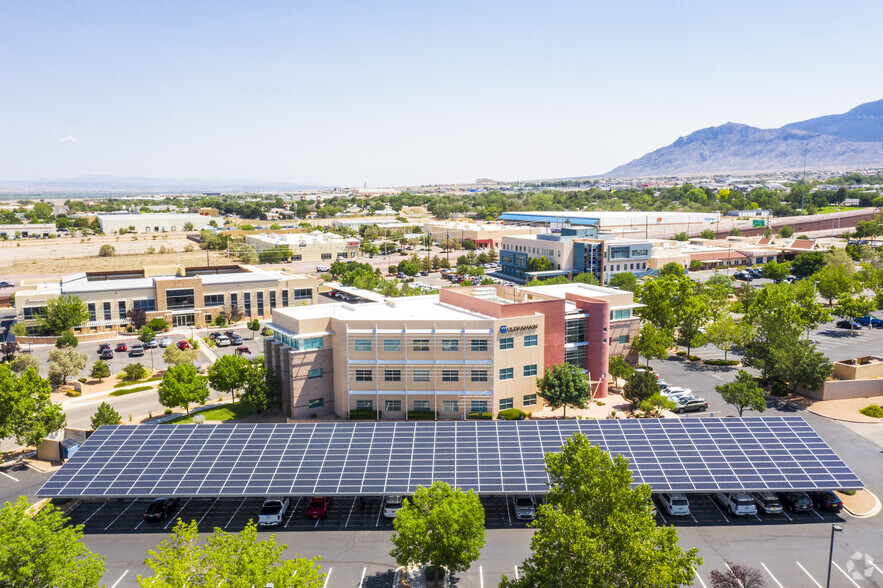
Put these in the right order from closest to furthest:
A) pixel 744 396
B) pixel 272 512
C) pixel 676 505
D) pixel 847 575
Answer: pixel 847 575 < pixel 272 512 < pixel 676 505 < pixel 744 396

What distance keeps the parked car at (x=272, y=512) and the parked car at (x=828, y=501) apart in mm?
29260

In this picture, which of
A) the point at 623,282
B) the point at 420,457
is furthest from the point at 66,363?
the point at 623,282

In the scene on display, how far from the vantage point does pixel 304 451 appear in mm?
36875

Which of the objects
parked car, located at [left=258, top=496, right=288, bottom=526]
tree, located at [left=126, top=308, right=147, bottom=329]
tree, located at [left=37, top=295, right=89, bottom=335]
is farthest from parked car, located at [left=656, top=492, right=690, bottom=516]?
tree, located at [left=37, top=295, right=89, bottom=335]

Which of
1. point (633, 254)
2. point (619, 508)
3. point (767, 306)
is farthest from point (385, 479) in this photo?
point (633, 254)

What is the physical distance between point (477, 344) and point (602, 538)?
27234mm

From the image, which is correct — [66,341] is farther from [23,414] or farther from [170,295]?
[23,414]

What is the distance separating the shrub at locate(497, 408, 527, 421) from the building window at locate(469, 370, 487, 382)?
9.29 feet

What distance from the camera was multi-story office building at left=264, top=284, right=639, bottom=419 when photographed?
159 ft

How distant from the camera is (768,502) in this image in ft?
115

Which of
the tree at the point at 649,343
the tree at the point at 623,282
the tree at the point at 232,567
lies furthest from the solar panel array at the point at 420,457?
the tree at the point at 623,282

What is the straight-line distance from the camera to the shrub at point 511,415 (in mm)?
48094

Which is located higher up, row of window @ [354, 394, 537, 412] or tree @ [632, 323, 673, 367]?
tree @ [632, 323, 673, 367]

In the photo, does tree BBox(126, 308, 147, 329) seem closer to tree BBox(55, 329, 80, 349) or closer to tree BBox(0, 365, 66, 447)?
tree BBox(55, 329, 80, 349)
